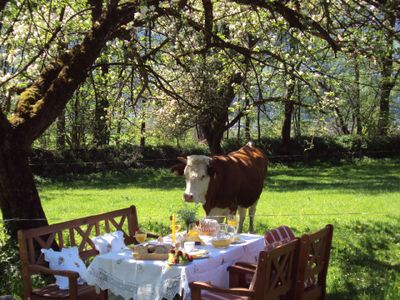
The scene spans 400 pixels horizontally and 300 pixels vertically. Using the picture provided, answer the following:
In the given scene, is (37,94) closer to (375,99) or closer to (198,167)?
(198,167)

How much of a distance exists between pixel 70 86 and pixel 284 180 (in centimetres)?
1684

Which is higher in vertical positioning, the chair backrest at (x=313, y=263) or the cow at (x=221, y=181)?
the cow at (x=221, y=181)

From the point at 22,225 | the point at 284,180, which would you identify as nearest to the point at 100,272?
the point at 22,225

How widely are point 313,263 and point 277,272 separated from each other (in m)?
1.01

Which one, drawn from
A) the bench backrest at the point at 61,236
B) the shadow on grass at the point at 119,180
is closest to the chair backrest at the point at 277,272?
the bench backrest at the point at 61,236

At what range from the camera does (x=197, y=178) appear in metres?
8.70

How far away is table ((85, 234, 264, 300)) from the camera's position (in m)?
4.96

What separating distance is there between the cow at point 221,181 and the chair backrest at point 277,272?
3.51 m

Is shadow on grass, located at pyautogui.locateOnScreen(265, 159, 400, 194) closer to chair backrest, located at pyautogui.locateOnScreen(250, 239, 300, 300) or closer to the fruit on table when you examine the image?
chair backrest, located at pyautogui.locateOnScreen(250, 239, 300, 300)

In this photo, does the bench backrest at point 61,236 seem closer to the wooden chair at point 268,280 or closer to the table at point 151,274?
the table at point 151,274

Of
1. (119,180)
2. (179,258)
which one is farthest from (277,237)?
(119,180)

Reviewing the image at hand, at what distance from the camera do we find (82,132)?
25938mm

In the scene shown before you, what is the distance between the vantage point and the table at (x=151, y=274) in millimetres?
4961

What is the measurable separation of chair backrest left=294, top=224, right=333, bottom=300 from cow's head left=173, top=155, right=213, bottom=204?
2879mm
